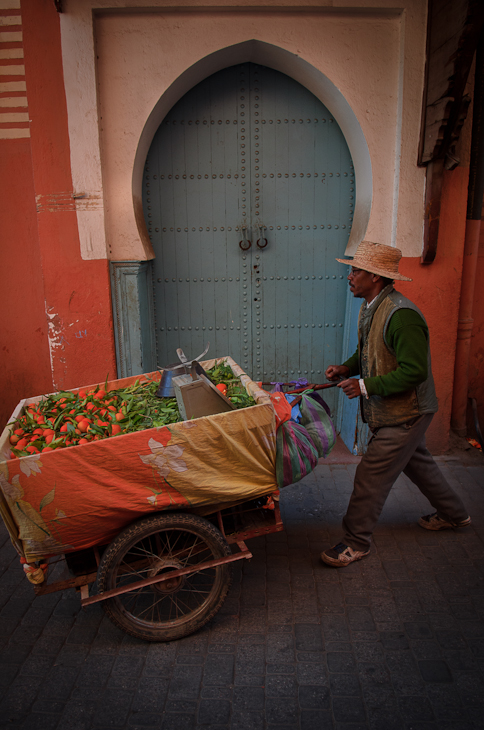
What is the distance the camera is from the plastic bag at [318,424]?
2994 millimetres

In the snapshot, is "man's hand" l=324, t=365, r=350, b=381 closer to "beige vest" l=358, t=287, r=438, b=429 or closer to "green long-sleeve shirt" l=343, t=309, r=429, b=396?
"beige vest" l=358, t=287, r=438, b=429

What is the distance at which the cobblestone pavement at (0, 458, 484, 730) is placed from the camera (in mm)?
2381

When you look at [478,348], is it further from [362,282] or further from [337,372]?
[362,282]

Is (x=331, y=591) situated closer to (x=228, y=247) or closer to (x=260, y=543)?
(x=260, y=543)

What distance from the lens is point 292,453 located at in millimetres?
2863

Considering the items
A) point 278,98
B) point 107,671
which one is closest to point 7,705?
point 107,671

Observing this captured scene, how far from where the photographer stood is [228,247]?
4961mm

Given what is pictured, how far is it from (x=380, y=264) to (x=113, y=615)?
2.39 metres

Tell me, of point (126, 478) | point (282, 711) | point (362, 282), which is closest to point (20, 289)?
point (126, 478)

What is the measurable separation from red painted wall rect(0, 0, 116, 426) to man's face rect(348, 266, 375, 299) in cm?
224

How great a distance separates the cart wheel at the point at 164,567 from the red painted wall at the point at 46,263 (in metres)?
2.21

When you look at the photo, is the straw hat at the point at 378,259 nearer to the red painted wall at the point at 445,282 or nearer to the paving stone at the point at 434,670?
the red painted wall at the point at 445,282

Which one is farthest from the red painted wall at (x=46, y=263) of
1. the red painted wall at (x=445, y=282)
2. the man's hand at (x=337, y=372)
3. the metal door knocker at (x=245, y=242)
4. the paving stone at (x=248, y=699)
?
the paving stone at (x=248, y=699)

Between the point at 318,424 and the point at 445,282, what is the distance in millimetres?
2243
